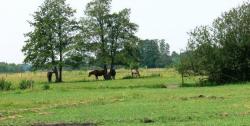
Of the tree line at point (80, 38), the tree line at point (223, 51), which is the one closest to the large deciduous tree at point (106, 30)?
the tree line at point (80, 38)

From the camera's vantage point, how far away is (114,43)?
3118 inches

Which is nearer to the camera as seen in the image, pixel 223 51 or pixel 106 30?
pixel 223 51

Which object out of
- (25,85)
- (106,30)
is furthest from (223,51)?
(106,30)

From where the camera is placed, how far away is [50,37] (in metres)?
76.9

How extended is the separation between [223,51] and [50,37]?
30181 mm

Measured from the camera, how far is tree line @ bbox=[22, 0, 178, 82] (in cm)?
7669

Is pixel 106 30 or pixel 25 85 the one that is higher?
pixel 106 30

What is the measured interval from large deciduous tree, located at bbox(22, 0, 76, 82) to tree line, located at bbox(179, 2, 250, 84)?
25.6m

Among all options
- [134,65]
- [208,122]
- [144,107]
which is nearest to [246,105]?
[144,107]

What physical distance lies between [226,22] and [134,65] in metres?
24.9

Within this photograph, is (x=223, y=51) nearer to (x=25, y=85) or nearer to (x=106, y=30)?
(x=25, y=85)

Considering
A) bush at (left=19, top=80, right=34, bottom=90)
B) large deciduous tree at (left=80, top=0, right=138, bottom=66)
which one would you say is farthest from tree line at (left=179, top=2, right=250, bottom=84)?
large deciduous tree at (left=80, top=0, right=138, bottom=66)

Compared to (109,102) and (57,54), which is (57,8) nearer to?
(57,54)

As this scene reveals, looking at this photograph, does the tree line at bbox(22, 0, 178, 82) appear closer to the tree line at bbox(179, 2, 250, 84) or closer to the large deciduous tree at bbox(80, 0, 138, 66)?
the large deciduous tree at bbox(80, 0, 138, 66)
